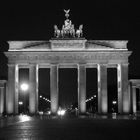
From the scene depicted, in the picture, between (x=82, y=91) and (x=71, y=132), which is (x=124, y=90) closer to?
(x=82, y=91)

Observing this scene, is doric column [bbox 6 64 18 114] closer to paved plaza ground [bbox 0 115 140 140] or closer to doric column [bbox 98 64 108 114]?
doric column [bbox 98 64 108 114]

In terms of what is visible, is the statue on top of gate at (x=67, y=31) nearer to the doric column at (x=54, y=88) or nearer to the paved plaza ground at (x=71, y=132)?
the doric column at (x=54, y=88)

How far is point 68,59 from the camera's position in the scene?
10738 cm

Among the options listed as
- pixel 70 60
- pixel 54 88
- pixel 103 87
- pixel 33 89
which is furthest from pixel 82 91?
pixel 33 89

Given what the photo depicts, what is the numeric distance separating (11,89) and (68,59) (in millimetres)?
14343

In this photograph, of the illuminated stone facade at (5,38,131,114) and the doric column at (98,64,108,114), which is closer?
the doric column at (98,64,108,114)

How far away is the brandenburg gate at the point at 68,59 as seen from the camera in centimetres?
10725

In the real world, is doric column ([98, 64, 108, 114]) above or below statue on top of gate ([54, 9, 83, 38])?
below

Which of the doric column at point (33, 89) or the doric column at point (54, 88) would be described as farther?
the doric column at point (54, 88)

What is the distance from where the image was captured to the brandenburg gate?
352 ft

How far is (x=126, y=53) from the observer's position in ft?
353

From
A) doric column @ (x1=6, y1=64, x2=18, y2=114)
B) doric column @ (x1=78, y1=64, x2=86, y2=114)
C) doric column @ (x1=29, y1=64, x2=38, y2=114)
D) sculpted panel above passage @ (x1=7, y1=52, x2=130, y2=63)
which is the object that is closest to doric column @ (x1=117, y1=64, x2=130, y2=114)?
sculpted panel above passage @ (x1=7, y1=52, x2=130, y2=63)

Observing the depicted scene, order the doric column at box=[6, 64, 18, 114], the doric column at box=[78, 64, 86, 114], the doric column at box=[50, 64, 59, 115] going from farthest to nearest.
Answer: the doric column at box=[6, 64, 18, 114] < the doric column at box=[50, 64, 59, 115] < the doric column at box=[78, 64, 86, 114]

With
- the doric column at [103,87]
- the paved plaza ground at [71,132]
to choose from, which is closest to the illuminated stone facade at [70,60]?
the doric column at [103,87]
